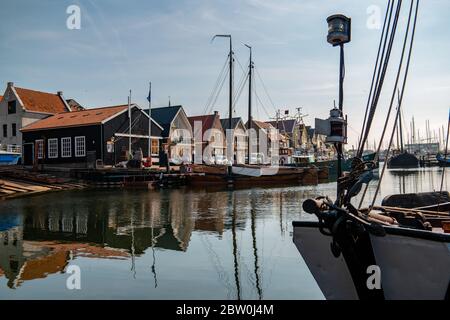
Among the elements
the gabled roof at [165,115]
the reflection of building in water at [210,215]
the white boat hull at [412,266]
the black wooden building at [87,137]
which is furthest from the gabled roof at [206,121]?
the white boat hull at [412,266]

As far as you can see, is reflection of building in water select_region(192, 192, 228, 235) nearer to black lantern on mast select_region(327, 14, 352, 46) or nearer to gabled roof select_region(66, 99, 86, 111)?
black lantern on mast select_region(327, 14, 352, 46)

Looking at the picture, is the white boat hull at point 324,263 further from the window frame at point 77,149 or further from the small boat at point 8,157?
the small boat at point 8,157

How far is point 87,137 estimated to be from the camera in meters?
39.3

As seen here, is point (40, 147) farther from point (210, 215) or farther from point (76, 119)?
point (210, 215)

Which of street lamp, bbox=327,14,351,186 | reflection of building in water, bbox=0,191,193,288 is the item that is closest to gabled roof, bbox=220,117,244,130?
reflection of building in water, bbox=0,191,193,288

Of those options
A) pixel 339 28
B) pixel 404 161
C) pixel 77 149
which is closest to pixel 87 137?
pixel 77 149

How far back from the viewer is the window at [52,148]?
4128cm

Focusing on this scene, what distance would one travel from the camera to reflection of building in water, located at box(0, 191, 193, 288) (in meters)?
9.20

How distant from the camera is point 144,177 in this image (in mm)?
34969

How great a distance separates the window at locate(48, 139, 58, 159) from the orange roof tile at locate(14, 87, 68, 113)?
Answer: 7.26 m

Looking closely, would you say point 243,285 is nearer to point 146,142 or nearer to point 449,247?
point 449,247
